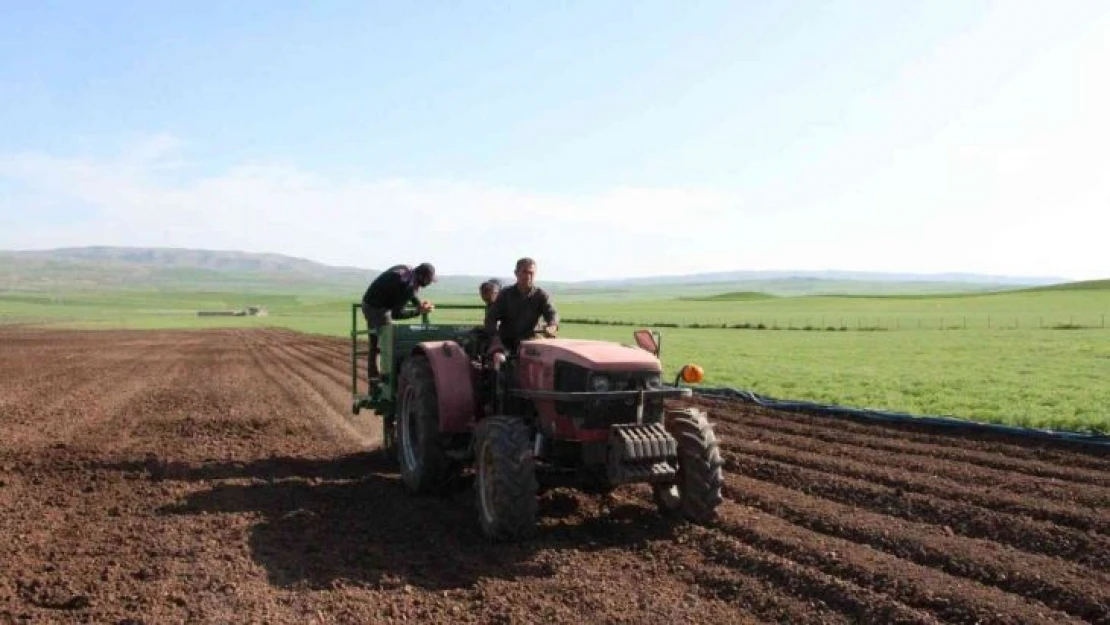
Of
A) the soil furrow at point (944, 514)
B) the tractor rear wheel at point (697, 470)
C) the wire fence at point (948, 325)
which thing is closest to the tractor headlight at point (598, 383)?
the tractor rear wheel at point (697, 470)

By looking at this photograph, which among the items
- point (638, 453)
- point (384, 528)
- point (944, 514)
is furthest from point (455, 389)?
point (944, 514)

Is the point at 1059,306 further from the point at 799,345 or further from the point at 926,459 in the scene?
the point at 926,459

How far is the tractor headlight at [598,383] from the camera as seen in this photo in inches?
250

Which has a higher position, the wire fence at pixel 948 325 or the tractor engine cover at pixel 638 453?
the tractor engine cover at pixel 638 453

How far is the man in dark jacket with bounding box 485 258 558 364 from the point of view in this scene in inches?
286

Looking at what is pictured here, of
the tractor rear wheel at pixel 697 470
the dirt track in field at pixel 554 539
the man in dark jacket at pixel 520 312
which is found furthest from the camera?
the man in dark jacket at pixel 520 312

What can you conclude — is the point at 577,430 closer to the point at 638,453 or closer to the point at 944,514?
the point at 638,453

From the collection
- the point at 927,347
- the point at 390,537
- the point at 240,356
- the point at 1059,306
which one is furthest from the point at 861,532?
the point at 1059,306

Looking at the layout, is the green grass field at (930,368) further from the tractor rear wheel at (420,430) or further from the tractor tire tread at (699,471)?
the tractor tire tread at (699,471)

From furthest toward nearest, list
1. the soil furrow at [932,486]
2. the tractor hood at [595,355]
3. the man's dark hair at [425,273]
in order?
the man's dark hair at [425,273] → the soil furrow at [932,486] → the tractor hood at [595,355]

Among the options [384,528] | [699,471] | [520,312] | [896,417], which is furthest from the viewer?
[896,417]

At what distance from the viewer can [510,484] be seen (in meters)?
6.09

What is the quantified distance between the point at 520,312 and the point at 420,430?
135cm

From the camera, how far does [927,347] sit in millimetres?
29047
